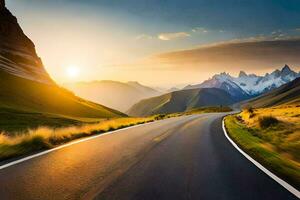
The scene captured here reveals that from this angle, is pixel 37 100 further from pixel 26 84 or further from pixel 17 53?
pixel 17 53

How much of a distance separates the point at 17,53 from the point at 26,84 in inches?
922

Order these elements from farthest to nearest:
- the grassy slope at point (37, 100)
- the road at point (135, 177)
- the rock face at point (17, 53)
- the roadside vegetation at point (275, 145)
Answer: the rock face at point (17, 53) → the grassy slope at point (37, 100) → the roadside vegetation at point (275, 145) → the road at point (135, 177)

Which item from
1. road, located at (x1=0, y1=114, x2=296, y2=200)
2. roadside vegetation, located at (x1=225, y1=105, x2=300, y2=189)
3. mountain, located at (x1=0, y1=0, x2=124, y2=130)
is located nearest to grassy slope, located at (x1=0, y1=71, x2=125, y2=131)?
mountain, located at (x1=0, y1=0, x2=124, y2=130)

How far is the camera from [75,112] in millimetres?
102812

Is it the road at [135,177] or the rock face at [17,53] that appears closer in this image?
the road at [135,177]

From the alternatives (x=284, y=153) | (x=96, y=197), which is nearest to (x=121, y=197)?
(x=96, y=197)

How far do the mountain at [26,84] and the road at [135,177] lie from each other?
55946mm

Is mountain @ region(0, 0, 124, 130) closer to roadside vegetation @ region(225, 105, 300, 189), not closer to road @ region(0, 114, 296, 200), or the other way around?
roadside vegetation @ region(225, 105, 300, 189)

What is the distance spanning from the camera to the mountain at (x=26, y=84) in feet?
285

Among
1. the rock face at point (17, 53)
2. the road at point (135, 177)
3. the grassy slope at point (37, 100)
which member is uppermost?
the rock face at point (17, 53)

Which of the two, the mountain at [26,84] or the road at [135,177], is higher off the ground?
the mountain at [26,84]

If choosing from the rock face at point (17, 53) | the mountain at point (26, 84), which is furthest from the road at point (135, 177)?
the rock face at point (17, 53)

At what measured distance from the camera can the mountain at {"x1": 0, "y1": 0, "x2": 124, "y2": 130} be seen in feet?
285

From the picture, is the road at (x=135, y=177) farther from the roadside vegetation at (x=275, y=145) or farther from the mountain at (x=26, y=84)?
the mountain at (x=26, y=84)
